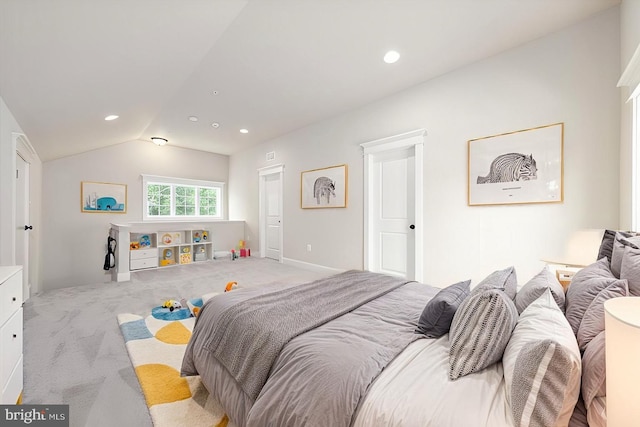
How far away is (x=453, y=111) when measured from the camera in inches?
131

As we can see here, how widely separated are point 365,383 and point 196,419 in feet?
3.75

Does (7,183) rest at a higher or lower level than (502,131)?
lower

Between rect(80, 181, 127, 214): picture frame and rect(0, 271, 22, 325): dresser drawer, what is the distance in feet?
14.9

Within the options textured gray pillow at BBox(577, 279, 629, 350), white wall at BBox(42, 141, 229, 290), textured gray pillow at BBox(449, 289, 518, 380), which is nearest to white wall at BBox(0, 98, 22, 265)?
white wall at BBox(42, 141, 229, 290)

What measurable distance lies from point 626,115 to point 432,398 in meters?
2.78

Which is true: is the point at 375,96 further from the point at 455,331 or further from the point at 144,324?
the point at 144,324

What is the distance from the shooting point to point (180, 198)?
22.3ft

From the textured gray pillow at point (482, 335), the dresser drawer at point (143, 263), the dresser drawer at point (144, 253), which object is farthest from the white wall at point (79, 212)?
the textured gray pillow at point (482, 335)

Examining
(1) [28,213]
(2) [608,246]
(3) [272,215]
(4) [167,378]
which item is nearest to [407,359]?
(2) [608,246]

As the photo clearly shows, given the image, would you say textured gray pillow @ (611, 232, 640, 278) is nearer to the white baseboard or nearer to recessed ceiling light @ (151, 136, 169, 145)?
the white baseboard

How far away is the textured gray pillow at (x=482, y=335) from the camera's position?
98 centimetres

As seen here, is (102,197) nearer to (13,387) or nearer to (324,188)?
(324,188)

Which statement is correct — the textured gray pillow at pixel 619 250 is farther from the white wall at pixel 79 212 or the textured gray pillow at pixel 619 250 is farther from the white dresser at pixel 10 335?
the white wall at pixel 79 212

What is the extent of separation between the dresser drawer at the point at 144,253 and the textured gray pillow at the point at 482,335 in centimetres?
590
